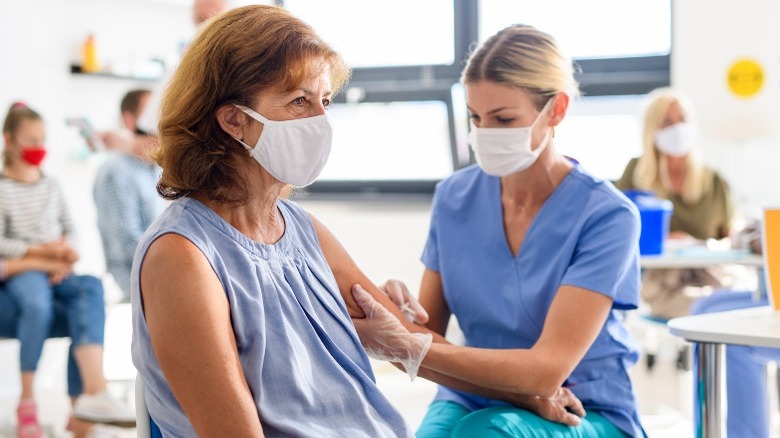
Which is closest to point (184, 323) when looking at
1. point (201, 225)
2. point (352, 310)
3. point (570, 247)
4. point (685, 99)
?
point (201, 225)

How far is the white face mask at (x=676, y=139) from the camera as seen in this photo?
155 inches

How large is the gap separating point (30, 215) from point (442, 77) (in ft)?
8.00

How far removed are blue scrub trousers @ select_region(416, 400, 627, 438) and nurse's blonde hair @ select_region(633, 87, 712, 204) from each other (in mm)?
2487

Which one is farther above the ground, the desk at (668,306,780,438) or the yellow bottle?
the yellow bottle

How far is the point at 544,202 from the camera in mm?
1763

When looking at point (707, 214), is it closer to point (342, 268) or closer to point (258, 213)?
point (342, 268)

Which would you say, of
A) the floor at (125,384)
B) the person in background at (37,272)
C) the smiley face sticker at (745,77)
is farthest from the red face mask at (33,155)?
the smiley face sticker at (745,77)

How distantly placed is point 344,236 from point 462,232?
3.20 meters

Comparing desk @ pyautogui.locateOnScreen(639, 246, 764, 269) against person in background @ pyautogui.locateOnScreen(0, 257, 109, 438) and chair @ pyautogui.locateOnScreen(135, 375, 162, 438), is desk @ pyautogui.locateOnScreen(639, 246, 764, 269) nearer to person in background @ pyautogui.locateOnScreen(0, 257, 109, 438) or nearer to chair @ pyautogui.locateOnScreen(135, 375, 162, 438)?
person in background @ pyautogui.locateOnScreen(0, 257, 109, 438)

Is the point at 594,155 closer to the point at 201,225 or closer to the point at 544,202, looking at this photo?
the point at 544,202

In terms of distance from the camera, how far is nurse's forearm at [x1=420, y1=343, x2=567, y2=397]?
1.54 m

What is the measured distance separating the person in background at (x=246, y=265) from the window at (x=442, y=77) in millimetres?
3326

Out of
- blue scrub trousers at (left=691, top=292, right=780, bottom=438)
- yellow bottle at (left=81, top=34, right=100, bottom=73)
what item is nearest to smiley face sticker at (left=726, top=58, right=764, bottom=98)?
blue scrub trousers at (left=691, top=292, right=780, bottom=438)

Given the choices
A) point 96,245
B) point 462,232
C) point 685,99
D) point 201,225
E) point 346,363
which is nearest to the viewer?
point 201,225
